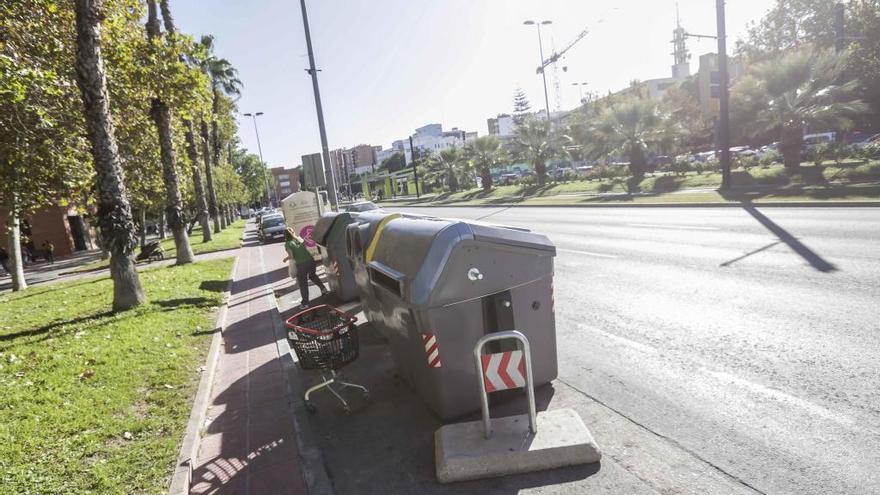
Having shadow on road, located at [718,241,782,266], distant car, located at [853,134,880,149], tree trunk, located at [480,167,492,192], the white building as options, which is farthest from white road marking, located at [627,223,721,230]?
the white building

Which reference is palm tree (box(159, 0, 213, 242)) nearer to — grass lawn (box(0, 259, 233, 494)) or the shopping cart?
grass lawn (box(0, 259, 233, 494))

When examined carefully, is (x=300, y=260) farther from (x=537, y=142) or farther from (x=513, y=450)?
(x=537, y=142)

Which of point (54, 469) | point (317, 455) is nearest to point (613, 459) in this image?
point (317, 455)

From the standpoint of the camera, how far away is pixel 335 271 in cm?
1009

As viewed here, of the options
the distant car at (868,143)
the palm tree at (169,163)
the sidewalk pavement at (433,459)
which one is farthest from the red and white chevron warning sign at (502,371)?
the distant car at (868,143)

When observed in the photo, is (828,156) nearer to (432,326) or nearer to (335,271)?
(335,271)

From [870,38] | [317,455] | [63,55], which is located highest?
[870,38]

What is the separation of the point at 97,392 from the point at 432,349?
414cm

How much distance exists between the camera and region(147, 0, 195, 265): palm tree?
1641 centimetres

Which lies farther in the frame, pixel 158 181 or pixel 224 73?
pixel 224 73

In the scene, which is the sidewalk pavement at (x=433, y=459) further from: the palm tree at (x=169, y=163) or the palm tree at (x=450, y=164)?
the palm tree at (x=450, y=164)

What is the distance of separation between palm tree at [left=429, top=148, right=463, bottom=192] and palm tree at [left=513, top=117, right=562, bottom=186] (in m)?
12.8

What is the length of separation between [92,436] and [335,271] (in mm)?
5698

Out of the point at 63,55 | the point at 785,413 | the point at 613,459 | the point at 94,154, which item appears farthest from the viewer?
the point at 63,55
